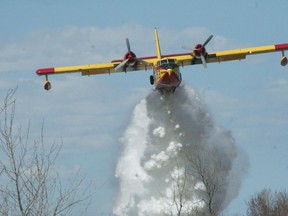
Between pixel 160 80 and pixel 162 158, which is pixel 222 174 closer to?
pixel 162 158

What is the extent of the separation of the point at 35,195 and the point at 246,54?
45670 mm

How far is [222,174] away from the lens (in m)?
59.1

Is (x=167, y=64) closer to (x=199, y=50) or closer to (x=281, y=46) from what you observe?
(x=199, y=50)

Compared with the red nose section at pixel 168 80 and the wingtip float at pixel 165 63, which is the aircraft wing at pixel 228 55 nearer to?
the wingtip float at pixel 165 63

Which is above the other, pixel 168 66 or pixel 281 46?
pixel 168 66

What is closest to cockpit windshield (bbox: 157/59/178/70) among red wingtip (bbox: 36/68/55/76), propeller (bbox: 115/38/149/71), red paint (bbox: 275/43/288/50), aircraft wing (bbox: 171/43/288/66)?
propeller (bbox: 115/38/149/71)

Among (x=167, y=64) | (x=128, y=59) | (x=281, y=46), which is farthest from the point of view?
(x=281, y=46)

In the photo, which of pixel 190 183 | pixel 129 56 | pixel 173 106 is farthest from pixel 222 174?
pixel 129 56

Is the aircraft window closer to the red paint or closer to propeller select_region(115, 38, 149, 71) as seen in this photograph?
propeller select_region(115, 38, 149, 71)

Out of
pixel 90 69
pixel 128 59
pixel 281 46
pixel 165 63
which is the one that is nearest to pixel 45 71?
pixel 90 69

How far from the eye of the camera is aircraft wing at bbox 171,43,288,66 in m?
54.7

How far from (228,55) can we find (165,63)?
10299 mm

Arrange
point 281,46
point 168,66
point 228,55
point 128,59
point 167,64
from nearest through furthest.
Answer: point 168,66 → point 167,64 → point 128,59 → point 228,55 → point 281,46

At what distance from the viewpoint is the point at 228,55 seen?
57531mm
